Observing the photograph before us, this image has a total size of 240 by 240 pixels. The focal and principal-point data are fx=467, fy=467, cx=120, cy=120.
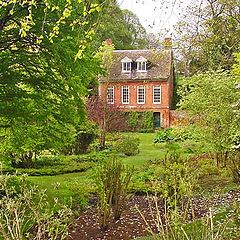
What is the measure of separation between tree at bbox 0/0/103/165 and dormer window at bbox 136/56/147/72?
29.2 m

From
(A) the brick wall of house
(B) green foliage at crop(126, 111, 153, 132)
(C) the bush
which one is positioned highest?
(A) the brick wall of house

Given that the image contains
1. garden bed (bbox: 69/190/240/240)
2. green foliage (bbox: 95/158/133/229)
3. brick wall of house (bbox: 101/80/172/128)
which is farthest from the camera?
brick wall of house (bbox: 101/80/172/128)

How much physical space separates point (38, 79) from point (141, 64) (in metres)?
30.5

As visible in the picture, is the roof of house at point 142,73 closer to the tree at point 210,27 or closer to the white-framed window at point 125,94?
the white-framed window at point 125,94

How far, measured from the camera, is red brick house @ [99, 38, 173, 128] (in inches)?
1559

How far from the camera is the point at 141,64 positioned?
1597 inches

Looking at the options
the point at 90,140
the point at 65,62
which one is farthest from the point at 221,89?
the point at 90,140

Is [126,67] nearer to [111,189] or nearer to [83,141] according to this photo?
[83,141]

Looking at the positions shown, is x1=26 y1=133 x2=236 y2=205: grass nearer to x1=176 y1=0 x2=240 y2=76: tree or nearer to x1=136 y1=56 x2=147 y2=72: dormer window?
x1=176 y1=0 x2=240 y2=76: tree

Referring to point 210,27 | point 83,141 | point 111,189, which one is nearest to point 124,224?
point 111,189

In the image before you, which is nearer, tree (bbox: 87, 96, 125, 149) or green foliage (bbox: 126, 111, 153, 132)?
tree (bbox: 87, 96, 125, 149)

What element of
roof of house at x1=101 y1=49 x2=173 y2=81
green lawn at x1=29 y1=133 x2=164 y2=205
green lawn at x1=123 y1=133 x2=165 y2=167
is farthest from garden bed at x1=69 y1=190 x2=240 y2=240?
roof of house at x1=101 y1=49 x2=173 y2=81

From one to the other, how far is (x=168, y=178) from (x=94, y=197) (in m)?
2.80

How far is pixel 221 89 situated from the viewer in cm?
1417
